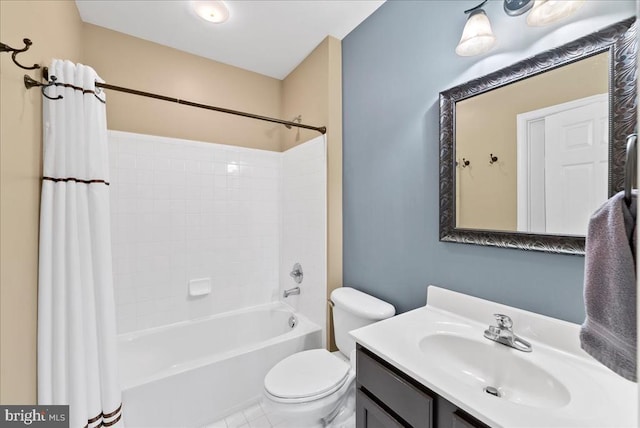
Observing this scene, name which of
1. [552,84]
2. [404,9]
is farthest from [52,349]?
[404,9]

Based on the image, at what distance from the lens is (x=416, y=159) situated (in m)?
1.43

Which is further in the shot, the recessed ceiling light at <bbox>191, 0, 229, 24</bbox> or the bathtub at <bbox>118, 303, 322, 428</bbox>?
the recessed ceiling light at <bbox>191, 0, 229, 24</bbox>

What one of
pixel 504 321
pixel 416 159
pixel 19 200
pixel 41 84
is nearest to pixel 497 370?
pixel 504 321

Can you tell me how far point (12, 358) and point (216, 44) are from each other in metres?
2.20

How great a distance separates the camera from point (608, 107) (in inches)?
32.5

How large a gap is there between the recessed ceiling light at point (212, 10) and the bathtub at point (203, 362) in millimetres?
2185

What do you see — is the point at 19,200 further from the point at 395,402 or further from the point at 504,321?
the point at 504,321

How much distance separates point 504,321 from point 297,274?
1557 millimetres

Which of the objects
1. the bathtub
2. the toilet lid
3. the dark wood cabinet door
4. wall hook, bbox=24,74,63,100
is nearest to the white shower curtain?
wall hook, bbox=24,74,63,100

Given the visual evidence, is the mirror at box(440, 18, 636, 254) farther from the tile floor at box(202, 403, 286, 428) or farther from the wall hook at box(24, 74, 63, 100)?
the wall hook at box(24, 74, 63, 100)

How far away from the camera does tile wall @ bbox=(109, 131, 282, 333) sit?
1.95m

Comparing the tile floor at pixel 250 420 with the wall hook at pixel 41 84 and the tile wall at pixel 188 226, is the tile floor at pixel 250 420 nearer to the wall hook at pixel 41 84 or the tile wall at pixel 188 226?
the tile wall at pixel 188 226

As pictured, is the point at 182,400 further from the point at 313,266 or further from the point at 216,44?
the point at 216,44

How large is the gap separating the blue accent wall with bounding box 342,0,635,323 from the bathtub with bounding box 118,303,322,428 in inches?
29.7
